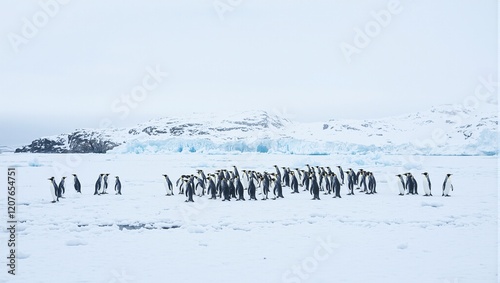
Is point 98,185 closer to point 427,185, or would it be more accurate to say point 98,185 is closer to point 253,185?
point 253,185

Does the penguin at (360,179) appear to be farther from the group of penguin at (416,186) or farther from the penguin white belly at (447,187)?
the penguin white belly at (447,187)

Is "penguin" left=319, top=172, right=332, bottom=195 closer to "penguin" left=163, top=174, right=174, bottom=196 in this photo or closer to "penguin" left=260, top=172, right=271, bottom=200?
"penguin" left=260, top=172, right=271, bottom=200

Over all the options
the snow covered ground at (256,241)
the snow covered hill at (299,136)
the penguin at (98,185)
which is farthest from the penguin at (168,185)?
the snow covered hill at (299,136)

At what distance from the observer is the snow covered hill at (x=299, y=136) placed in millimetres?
41447

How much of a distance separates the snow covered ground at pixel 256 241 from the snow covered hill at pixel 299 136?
2941 centimetres

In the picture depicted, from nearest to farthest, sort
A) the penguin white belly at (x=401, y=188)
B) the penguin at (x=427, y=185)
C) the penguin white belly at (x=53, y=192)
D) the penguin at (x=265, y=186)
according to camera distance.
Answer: the penguin white belly at (x=53, y=192) < the penguin at (x=265, y=186) < the penguin at (x=427, y=185) < the penguin white belly at (x=401, y=188)

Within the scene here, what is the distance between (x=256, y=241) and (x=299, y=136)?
47.8m

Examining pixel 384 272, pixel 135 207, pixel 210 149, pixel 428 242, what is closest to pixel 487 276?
pixel 384 272

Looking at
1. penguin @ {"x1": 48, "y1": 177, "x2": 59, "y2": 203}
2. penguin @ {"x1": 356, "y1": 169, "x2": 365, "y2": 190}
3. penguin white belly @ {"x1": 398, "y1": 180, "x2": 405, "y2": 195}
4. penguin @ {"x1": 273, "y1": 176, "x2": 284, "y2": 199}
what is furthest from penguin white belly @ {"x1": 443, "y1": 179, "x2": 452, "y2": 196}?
penguin @ {"x1": 48, "y1": 177, "x2": 59, "y2": 203}

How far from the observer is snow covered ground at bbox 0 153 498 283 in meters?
5.06

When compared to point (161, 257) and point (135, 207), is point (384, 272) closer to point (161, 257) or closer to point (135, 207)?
point (161, 257)

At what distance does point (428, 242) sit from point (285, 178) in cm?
938

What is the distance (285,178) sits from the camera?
15859 millimetres

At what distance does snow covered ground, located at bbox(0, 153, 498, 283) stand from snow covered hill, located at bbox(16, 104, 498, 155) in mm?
29407
